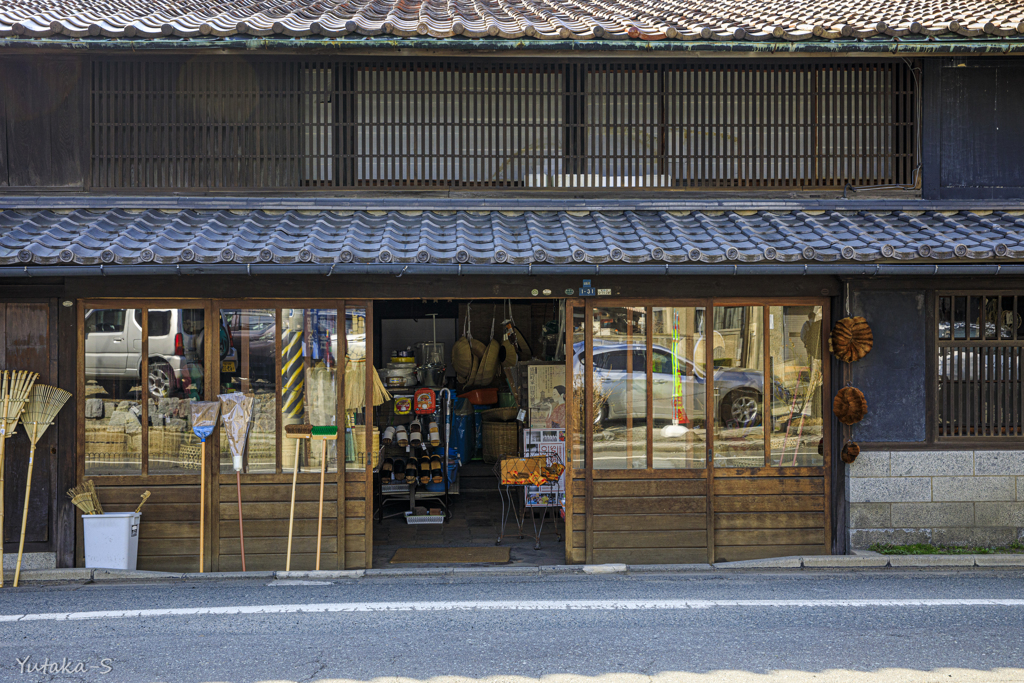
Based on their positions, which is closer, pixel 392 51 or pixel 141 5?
pixel 392 51

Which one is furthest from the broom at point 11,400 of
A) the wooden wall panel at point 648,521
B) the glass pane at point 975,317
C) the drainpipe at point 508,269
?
the glass pane at point 975,317

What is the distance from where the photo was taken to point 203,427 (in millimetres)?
8016

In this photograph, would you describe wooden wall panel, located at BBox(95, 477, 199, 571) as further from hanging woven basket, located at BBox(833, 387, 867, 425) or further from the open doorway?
hanging woven basket, located at BBox(833, 387, 867, 425)

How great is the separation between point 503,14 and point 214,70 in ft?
12.8

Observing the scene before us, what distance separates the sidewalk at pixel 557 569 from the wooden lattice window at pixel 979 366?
1.43m

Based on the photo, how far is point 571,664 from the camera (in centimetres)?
566

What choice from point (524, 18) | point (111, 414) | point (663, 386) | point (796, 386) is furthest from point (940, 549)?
point (111, 414)

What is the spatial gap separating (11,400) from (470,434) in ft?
21.9

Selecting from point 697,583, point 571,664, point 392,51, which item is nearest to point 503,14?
point 392,51

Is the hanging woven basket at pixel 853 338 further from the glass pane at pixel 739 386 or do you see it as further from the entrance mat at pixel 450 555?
the entrance mat at pixel 450 555

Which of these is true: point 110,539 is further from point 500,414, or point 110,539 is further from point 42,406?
point 500,414

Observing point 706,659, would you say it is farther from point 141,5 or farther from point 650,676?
point 141,5

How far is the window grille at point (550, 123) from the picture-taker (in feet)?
29.5

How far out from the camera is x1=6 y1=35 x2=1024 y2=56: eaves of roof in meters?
8.27
